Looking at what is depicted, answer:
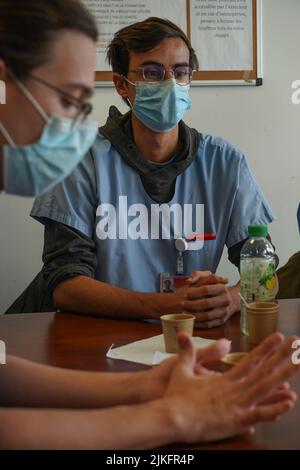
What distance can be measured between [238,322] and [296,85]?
5.36 feet

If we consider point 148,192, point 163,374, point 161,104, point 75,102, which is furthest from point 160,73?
point 163,374

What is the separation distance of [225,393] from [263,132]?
208 cm

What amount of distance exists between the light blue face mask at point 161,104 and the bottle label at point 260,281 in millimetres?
630

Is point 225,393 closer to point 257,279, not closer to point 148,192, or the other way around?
point 257,279

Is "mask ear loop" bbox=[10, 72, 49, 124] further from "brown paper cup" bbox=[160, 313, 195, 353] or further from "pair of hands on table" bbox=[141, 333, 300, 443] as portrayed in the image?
"brown paper cup" bbox=[160, 313, 195, 353]

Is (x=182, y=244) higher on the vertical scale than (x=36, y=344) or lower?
higher

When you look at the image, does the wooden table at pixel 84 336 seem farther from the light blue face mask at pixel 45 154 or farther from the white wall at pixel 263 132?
the white wall at pixel 263 132

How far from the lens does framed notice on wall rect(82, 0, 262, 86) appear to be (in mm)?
2564

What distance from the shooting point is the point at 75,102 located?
84cm

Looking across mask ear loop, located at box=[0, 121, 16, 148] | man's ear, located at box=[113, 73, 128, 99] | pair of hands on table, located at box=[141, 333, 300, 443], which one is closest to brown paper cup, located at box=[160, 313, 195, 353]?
pair of hands on table, located at box=[141, 333, 300, 443]

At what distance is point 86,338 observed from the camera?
1.29 meters

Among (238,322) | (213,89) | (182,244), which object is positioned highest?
(213,89)
